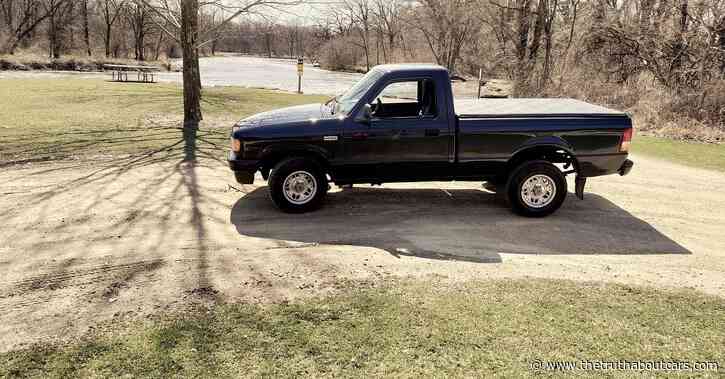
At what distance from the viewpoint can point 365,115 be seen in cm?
648

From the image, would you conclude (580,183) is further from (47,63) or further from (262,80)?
(47,63)

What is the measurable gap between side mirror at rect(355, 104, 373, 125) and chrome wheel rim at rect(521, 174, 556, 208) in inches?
87.8

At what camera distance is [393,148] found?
6.68 m

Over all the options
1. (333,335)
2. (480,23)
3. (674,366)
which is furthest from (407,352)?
(480,23)

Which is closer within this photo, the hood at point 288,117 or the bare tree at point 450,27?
the hood at point 288,117

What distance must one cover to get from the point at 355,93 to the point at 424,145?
1.19 meters

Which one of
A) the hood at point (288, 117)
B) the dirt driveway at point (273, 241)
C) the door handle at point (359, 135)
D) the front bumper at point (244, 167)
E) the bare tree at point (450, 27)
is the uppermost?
the bare tree at point (450, 27)

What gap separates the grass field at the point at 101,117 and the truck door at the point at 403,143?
5.84 m

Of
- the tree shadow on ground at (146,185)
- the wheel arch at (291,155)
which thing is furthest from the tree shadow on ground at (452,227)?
the tree shadow on ground at (146,185)

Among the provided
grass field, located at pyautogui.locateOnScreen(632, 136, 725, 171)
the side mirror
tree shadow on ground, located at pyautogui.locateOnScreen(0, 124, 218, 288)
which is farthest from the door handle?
grass field, located at pyautogui.locateOnScreen(632, 136, 725, 171)

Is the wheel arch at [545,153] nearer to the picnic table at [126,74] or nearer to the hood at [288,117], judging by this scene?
the hood at [288,117]

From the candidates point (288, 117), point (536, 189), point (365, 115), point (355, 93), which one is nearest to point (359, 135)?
point (365, 115)

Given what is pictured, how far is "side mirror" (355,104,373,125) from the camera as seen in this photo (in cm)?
645

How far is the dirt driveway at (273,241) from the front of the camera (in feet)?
15.0
